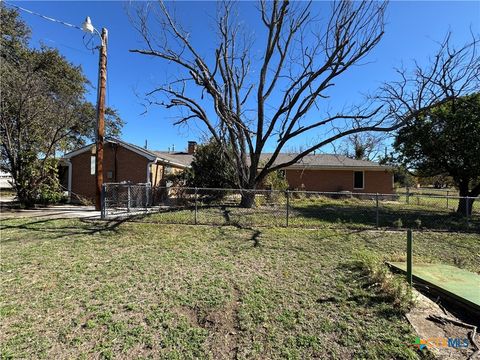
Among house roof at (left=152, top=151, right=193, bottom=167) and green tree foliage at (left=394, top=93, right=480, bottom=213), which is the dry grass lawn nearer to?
green tree foliage at (left=394, top=93, right=480, bottom=213)

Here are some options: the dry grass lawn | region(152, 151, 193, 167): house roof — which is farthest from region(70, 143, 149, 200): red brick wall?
the dry grass lawn

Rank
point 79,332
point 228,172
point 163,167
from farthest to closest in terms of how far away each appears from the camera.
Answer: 1. point 163,167
2. point 228,172
3. point 79,332

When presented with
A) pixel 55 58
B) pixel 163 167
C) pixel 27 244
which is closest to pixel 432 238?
pixel 27 244

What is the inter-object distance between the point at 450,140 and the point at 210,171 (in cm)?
1117

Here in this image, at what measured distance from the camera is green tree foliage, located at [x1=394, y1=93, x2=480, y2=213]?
456 inches

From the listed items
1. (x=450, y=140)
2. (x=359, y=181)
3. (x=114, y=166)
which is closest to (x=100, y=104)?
(x=114, y=166)

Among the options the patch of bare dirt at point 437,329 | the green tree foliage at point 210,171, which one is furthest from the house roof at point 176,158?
the patch of bare dirt at point 437,329

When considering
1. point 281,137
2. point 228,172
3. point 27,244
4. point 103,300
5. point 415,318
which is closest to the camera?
point 415,318

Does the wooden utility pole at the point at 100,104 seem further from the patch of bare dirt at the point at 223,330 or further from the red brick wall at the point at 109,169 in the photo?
the patch of bare dirt at the point at 223,330

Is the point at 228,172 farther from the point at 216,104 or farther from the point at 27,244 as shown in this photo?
the point at 27,244

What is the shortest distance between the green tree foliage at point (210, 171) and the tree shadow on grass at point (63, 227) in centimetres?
630

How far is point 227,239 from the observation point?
7.33 metres

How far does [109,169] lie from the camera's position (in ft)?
50.8

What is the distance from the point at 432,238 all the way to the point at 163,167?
13380 millimetres
